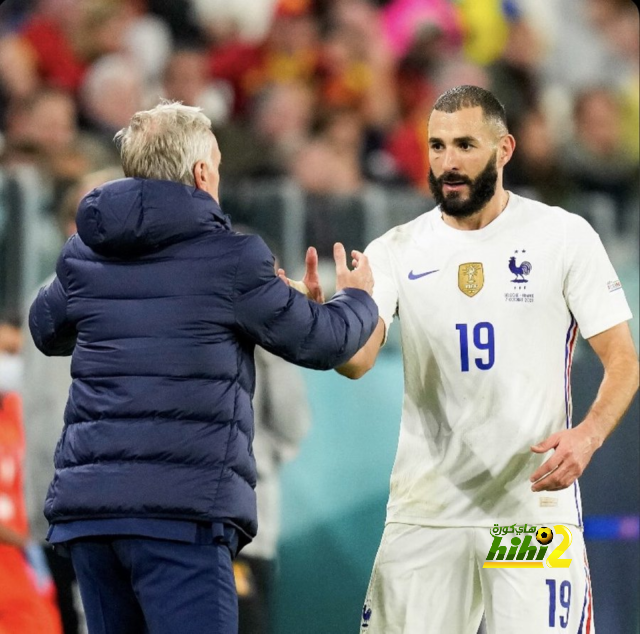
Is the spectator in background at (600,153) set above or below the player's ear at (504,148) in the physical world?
above

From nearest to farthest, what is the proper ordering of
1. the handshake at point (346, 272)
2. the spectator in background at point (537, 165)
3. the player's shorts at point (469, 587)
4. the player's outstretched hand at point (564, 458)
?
1. the handshake at point (346, 272)
2. the player's outstretched hand at point (564, 458)
3. the player's shorts at point (469, 587)
4. the spectator in background at point (537, 165)

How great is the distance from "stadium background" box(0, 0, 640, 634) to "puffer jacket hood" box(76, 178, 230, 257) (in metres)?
2.19

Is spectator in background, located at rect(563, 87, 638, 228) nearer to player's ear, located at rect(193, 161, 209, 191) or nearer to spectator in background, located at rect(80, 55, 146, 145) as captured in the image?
spectator in background, located at rect(80, 55, 146, 145)

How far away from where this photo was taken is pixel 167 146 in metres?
2.11

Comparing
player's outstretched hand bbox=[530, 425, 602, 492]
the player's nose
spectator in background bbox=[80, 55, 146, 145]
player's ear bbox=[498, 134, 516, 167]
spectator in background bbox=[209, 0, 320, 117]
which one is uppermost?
spectator in background bbox=[209, 0, 320, 117]

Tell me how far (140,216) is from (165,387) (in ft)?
1.03

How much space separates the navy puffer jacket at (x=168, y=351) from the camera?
200 centimetres

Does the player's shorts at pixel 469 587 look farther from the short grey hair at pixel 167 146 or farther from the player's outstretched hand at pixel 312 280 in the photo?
the short grey hair at pixel 167 146

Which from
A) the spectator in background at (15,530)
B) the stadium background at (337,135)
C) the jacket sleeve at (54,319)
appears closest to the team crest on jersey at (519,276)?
the jacket sleeve at (54,319)

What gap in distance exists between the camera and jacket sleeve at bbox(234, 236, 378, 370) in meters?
2.03

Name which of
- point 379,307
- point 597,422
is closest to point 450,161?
point 379,307

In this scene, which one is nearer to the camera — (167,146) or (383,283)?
(167,146)

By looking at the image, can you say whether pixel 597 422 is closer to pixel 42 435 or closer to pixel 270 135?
pixel 270 135

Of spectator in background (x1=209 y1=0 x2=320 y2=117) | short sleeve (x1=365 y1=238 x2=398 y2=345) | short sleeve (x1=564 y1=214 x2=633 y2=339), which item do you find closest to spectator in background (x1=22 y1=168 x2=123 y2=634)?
spectator in background (x1=209 y1=0 x2=320 y2=117)
